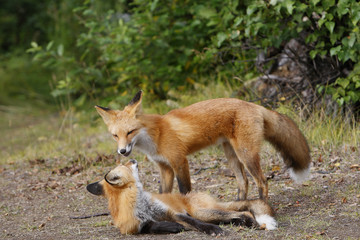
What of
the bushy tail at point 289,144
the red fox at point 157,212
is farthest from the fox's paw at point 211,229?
the bushy tail at point 289,144

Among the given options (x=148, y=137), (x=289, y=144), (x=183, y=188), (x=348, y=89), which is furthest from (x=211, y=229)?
(x=348, y=89)

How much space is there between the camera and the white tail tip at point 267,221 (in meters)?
3.70

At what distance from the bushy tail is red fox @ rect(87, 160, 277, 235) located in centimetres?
76

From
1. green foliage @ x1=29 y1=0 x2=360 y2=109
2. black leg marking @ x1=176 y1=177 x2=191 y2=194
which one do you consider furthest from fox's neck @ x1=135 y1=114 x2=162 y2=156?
green foliage @ x1=29 y1=0 x2=360 y2=109

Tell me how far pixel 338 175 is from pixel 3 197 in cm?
404

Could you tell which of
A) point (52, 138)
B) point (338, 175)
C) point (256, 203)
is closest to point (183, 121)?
point (256, 203)

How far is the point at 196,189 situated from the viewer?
5391 mm

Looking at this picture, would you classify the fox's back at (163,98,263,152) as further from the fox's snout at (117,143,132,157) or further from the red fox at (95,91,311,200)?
the fox's snout at (117,143,132,157)

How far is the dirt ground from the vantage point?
376 centimetres

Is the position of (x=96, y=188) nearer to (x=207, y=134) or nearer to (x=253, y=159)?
(x=207, y=134)

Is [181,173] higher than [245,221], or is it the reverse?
[181,173]

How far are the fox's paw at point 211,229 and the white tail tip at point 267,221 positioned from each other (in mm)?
379

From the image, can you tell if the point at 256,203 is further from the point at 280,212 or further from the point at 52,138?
the point at 52,138

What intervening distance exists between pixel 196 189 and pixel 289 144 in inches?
53.8
